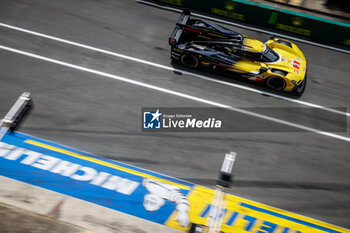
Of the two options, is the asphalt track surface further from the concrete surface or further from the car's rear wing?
the concrete surface

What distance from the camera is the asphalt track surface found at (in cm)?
991

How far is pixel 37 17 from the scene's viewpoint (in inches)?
571

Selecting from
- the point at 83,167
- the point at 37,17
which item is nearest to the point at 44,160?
the point at 83,167

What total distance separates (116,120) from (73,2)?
7585 mm

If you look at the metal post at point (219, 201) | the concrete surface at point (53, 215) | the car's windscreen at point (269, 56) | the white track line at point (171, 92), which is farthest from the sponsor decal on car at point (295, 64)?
the concrete surface at point (53, 215)

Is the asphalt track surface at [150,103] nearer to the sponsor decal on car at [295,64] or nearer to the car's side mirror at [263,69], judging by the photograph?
the car's side mirror at [263,69]

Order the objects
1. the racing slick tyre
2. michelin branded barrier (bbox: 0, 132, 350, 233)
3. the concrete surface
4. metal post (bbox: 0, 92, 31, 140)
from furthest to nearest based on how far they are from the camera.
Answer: the racing slick tyre
metal post (bbox: 0, 92, 31, 140)
michelin branded barrier (bbox: 0, 132, 350, 233)
the concrete surface

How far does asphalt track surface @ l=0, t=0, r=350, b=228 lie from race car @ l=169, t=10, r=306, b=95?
2.01ft

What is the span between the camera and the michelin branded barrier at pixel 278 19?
14875 millimetres

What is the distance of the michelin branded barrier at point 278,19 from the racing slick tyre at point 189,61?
14.8 ft

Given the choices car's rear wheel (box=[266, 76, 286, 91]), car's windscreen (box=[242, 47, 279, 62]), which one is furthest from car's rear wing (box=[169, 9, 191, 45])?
car's rear wheel (box=[266, 76, 286, 91])

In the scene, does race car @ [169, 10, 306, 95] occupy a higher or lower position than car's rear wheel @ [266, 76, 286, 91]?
higher

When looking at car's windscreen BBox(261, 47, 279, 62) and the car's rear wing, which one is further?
the car's rear wing

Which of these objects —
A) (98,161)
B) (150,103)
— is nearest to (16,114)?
(98,161)
